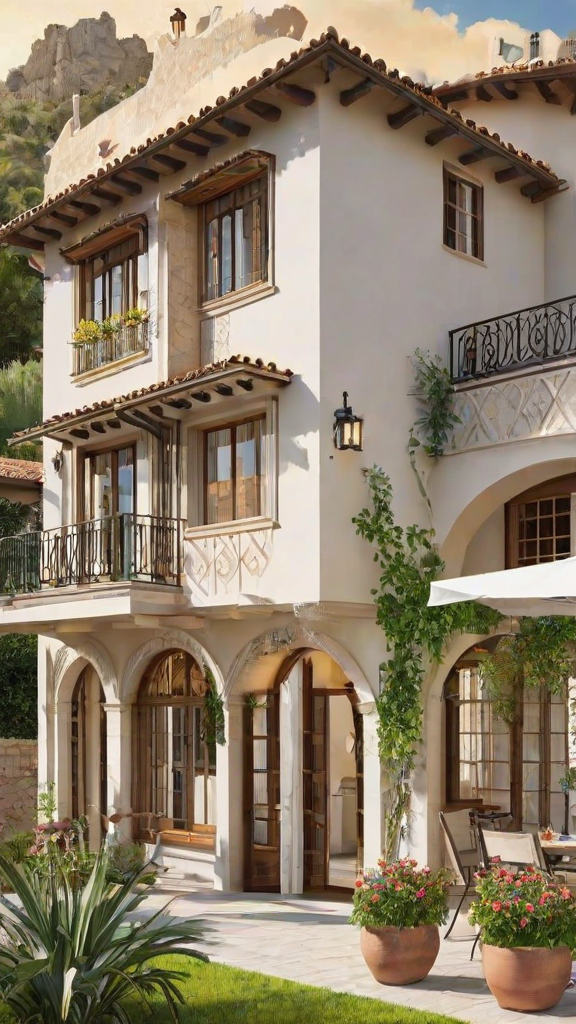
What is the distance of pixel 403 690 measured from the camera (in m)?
13.6

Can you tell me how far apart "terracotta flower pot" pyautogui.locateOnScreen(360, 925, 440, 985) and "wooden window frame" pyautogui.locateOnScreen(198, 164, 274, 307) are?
7.69m

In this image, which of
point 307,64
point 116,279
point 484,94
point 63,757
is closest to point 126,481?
point 116,279

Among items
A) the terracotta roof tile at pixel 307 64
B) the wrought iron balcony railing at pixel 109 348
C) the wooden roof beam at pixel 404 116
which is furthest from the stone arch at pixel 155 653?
the wooden roof beam at pixel 404 116

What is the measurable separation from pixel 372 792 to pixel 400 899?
14.2ft

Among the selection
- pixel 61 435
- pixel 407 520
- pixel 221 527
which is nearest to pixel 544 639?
pixel 407 520

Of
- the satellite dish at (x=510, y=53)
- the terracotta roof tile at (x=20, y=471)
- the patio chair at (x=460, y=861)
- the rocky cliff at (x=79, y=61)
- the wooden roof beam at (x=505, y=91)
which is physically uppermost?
the rocky cliff at (x=79, y=61)

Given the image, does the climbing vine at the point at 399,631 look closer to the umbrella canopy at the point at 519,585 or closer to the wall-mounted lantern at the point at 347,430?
the wall-mounted lantern at the point at 347,430

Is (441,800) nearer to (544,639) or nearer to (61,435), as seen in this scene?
(544,639)

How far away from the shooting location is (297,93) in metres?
13.6

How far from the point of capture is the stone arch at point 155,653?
619 inches

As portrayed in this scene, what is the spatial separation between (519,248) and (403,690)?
20.7 ft

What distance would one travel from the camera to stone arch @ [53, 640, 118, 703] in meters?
17.3

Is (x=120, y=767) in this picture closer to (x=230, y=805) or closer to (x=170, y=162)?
(x=230, y=805)

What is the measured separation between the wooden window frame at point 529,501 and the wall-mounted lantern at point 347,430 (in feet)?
7.67
